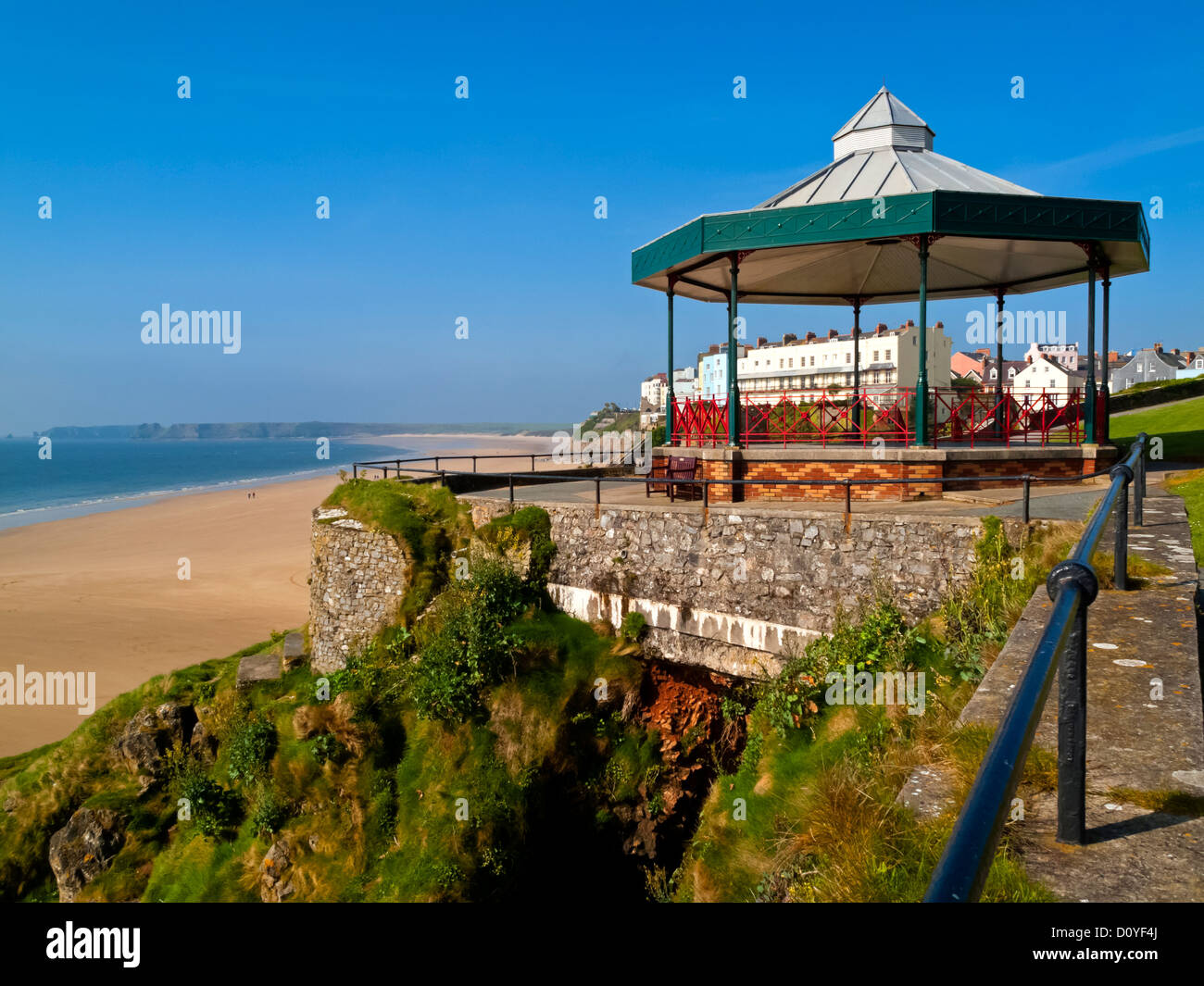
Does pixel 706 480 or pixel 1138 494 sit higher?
pixel 706 480

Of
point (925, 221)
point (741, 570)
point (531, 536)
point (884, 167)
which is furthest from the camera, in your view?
point (884, 167)

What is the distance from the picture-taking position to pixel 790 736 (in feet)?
27.4

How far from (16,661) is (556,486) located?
1924 centimetres

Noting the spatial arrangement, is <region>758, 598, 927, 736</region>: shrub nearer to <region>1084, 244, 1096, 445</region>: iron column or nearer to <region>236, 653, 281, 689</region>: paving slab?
<region>1084, 244, 1096, 445</region>: iron column

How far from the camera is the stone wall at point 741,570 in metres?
8.73

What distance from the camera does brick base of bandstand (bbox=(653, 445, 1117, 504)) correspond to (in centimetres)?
1177

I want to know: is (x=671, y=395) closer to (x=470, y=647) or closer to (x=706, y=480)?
(x=706, y=480)

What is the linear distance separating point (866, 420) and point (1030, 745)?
1220 centimetres

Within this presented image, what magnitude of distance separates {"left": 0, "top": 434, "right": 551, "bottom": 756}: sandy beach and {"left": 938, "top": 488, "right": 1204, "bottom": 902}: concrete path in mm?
22845

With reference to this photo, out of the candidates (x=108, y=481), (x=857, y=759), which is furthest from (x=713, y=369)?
(x=108, y=481)

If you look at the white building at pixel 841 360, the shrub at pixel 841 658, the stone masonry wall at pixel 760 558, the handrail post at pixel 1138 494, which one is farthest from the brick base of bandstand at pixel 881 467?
the white building at pixel 841 360

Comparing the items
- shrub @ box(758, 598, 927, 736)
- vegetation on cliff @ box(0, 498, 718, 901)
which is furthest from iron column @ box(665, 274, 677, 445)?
shrub @ box(758, 598, 927, 736)

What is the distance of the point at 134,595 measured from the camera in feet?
101
